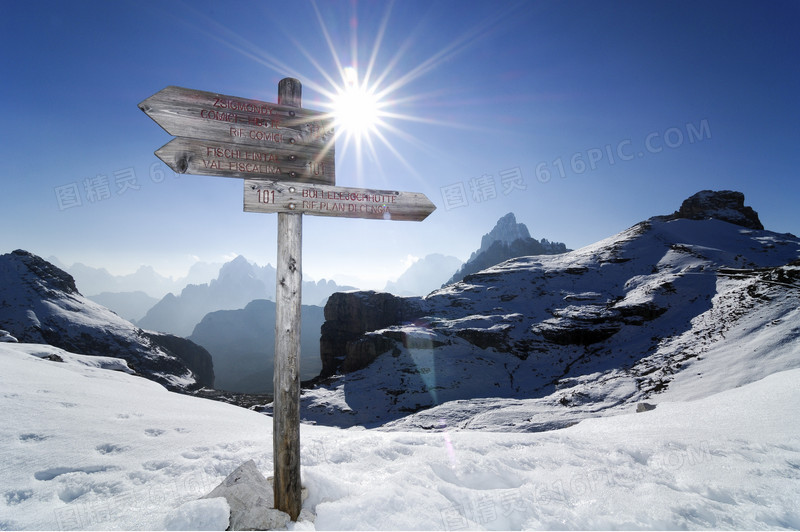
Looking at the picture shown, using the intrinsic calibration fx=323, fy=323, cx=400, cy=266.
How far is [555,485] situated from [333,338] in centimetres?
8281

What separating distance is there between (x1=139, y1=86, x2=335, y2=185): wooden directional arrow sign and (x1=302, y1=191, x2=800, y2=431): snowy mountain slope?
3177cm

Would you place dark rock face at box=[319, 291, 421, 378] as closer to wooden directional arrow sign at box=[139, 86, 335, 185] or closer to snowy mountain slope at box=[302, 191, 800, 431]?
snowy mountain slope at box=[302, 191, 800, 431]

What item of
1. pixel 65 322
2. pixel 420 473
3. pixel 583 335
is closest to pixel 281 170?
pixel 420 473

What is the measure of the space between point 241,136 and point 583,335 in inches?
3015

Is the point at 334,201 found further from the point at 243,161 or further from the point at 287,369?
the point at 287,369

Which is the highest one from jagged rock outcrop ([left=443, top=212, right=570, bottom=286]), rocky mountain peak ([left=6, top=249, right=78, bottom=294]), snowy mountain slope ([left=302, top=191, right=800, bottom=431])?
jagged rock outcrop ([left=443, top=212, right=570, bottom=286])

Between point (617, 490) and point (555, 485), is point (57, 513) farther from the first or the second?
point (617, 490)

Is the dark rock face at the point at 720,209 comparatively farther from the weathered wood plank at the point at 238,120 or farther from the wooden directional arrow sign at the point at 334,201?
the weathered wood plank at the point at 238,120

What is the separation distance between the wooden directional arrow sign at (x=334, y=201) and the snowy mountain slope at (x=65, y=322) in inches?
3531

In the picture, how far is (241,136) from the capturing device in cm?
367

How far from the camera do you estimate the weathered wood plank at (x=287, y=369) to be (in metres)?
3.22

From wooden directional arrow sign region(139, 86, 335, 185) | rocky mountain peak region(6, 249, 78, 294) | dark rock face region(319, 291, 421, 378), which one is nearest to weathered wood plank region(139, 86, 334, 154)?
wooden directional arrow sign region(139, 86, 335, 185)

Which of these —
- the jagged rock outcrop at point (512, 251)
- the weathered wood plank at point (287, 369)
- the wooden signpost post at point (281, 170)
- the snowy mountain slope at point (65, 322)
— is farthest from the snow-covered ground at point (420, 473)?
the jagged rock outcrop at point (512, 251)

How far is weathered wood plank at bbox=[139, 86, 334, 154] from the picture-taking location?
351cm
